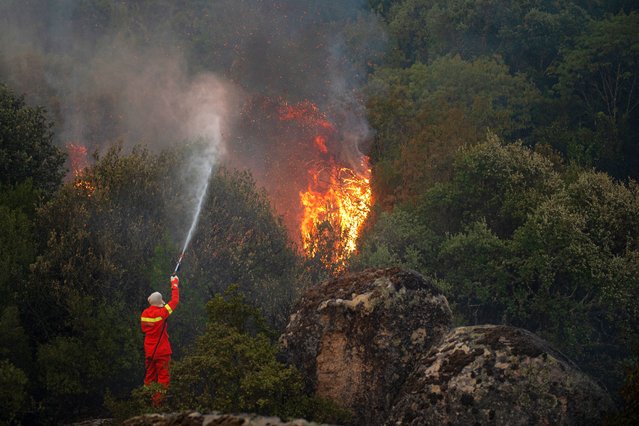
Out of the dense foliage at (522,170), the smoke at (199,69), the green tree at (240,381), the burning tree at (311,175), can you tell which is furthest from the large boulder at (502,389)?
the smoke at (199,69)

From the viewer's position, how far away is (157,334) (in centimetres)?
1858

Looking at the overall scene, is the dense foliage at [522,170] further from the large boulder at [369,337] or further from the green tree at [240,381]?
the green tree at [240,381]

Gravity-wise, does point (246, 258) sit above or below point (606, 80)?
below

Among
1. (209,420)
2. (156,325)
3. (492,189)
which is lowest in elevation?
(209,420)

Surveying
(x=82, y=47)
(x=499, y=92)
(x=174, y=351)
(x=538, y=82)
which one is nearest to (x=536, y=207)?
(x=174, y=351)

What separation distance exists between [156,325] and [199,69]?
58.9 meters

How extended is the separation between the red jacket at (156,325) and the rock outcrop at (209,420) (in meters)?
8.90

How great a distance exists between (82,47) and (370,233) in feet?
177

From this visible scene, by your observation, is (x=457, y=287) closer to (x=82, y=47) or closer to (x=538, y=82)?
(x=538, y=82)

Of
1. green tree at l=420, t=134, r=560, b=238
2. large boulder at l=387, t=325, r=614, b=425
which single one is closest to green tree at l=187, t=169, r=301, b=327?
green tree at l=420, t=134, r=560, b=238

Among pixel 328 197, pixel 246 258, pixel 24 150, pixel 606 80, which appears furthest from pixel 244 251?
pixel 606 80

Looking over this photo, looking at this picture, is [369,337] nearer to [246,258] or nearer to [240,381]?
[240,381]

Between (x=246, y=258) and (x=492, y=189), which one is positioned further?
(x=492, y=189)

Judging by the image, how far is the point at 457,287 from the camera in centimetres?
A: 3014
